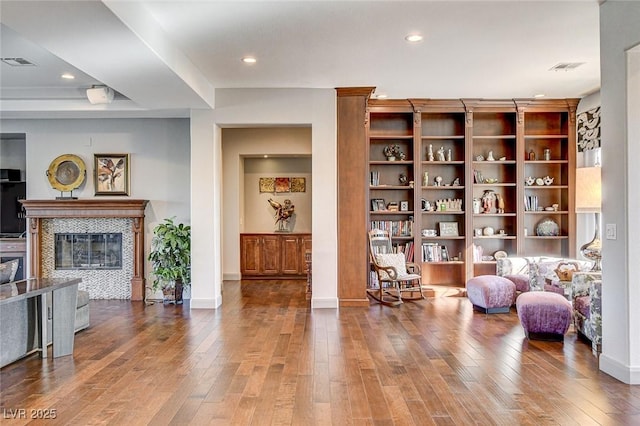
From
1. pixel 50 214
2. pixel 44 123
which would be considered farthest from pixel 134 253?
pixel 44 123

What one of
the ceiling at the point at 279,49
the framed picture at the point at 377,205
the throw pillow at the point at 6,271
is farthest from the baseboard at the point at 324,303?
the throw pillow at the point at 6,271

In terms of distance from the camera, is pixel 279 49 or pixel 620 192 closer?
pixel 620 192

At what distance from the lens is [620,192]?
352cm

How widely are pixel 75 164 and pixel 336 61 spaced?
14.6ft

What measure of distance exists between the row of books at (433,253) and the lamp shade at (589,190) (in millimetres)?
2716

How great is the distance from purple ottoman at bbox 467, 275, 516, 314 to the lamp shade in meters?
1.53

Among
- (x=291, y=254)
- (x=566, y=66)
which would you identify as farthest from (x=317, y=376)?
(x=291, y=254)

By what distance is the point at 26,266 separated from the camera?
7.13 m

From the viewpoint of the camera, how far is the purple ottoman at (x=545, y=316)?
15.1 ft

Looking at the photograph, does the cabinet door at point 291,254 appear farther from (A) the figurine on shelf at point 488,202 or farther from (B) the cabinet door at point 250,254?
(A) the figurine on shelf at point 488,202

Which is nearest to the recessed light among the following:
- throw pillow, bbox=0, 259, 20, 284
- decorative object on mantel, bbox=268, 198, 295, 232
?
throw pillow, bbox=0, 259, 20, 284

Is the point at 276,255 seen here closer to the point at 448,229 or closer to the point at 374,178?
the point at 374,178

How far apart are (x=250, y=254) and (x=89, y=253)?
2885mm

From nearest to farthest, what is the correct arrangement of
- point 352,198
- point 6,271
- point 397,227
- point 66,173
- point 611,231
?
point 611,231 → point 6,271 → point 352,198 → point 66,173 → point 397,227
